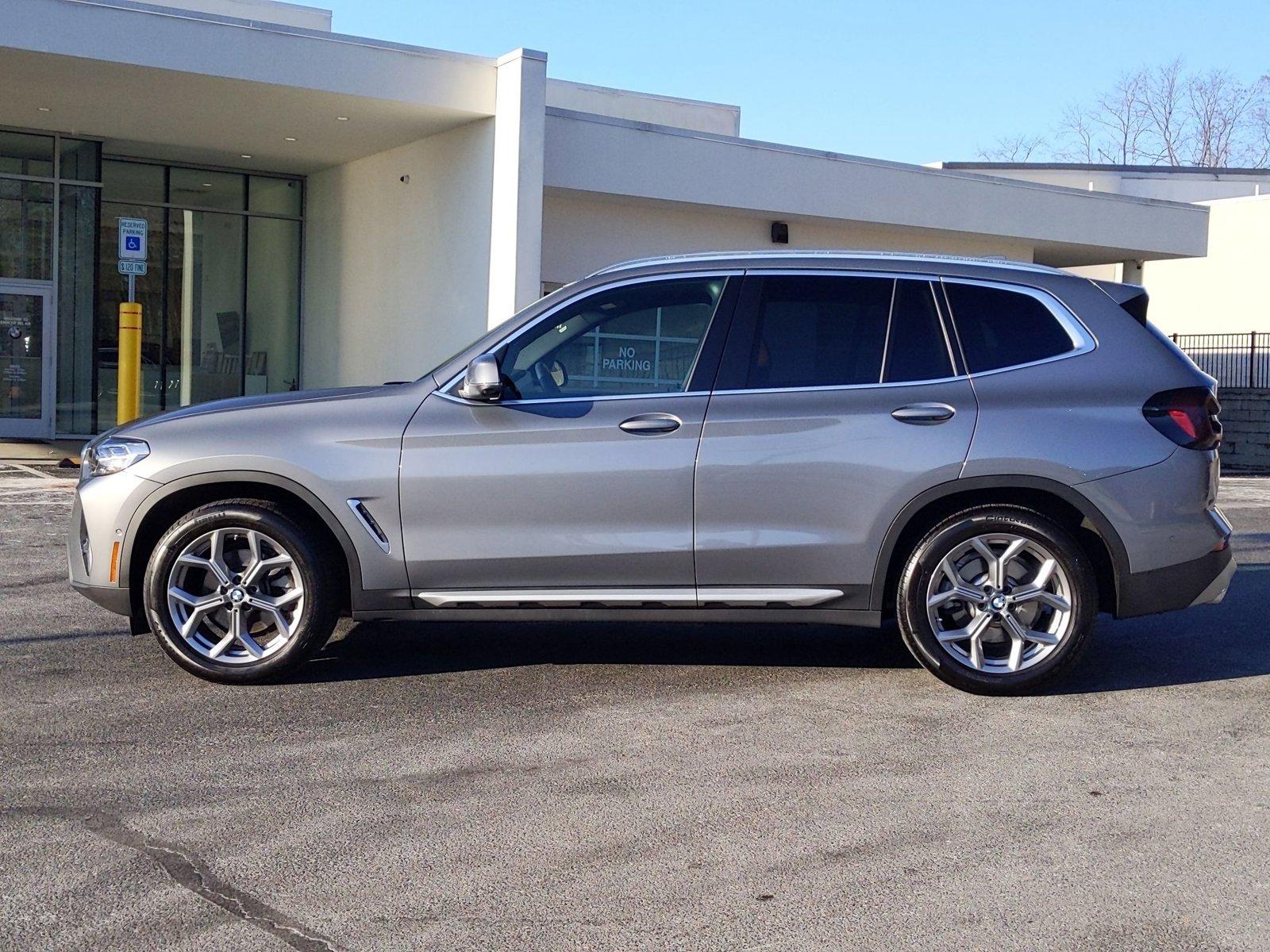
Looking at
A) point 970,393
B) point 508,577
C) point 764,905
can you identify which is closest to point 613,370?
point 508,577

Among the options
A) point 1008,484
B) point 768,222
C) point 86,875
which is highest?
point 768,222

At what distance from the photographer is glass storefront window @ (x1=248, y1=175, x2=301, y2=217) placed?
24.2 meters

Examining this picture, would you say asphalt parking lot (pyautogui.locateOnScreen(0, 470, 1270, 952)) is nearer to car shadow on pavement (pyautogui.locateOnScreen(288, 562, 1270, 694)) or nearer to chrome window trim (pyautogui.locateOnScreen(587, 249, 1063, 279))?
car shadow on pavement (pyautogui.locateOnScreen(288, 562, 1270, 694))

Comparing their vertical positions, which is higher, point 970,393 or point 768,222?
point 768,222

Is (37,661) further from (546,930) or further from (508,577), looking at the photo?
(546,930)

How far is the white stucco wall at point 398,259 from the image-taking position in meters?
18.9

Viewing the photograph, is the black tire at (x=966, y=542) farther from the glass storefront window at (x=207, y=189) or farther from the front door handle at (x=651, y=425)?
the glass storefront window at (x=207, y=189)


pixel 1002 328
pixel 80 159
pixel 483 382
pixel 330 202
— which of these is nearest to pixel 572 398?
pixel 483 382

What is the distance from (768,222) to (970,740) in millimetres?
18073

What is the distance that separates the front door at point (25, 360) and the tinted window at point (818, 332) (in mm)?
18303

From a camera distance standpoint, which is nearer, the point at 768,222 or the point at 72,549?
the point at 72,549

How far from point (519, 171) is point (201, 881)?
15.0 meters

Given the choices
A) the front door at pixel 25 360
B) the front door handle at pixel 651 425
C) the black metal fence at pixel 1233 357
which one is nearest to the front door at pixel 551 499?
the front door handle at pixel 651 425

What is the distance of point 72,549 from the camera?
6230 millimetres
